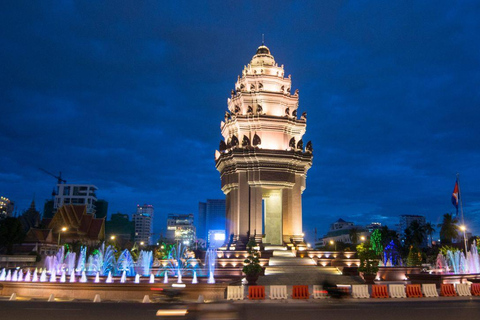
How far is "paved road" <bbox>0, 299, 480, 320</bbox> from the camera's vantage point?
48.0ft

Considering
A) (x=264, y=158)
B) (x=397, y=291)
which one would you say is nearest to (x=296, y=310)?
(x=397, y=291)

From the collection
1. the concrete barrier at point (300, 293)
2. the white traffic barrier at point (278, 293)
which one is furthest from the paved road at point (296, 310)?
the white traffic barrier at point (278, 293)

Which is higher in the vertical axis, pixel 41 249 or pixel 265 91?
pixel 265 91

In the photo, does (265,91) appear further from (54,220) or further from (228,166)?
(54,220)

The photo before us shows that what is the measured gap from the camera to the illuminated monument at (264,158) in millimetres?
38219

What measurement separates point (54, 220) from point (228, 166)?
42.7 meters

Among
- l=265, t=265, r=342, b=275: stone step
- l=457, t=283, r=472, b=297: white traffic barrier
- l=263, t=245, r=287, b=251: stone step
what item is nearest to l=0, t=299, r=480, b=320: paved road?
l=457, t=283, r=472, b=297: white traffic barrier

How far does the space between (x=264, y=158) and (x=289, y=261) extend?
9889 mm

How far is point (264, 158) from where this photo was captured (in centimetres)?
3831

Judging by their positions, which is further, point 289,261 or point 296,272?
point 289,261

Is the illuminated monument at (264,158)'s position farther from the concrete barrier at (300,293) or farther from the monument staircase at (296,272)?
the concrete barrier at (300,293)

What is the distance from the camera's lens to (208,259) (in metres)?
33.2

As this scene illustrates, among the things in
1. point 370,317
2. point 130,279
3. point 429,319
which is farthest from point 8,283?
point 429,319

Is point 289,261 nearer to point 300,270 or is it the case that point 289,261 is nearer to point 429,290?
point 300,270
